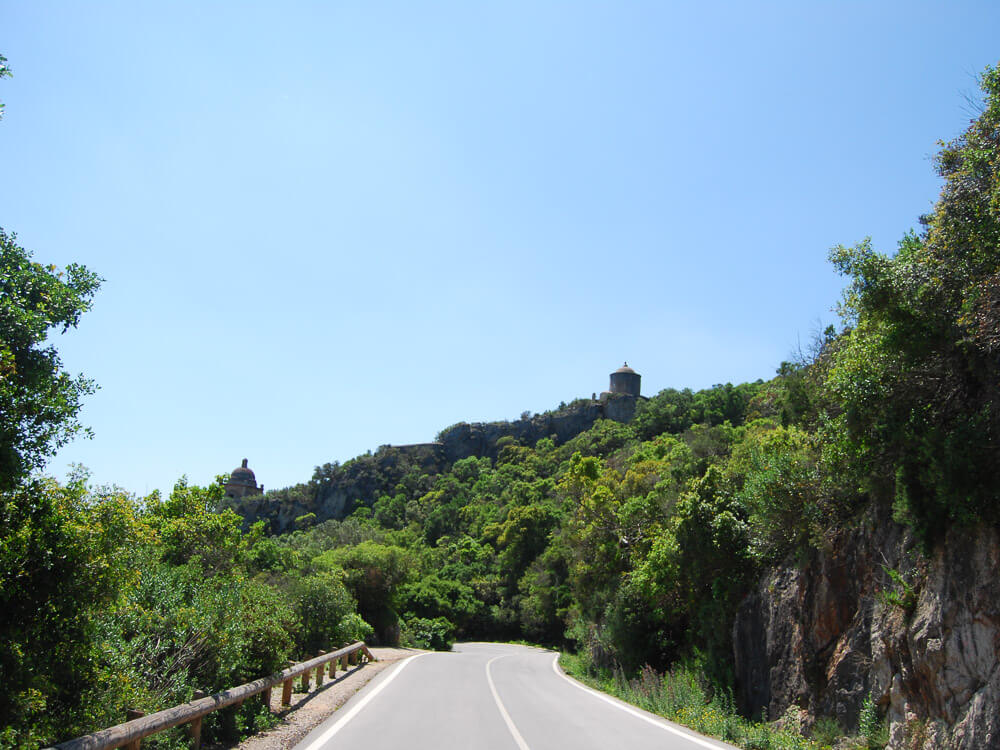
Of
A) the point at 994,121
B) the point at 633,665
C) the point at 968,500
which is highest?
the point at 994,121

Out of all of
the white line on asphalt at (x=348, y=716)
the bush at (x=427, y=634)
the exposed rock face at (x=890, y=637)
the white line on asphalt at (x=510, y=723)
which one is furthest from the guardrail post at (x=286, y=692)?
the bush at (x=427, y=634)

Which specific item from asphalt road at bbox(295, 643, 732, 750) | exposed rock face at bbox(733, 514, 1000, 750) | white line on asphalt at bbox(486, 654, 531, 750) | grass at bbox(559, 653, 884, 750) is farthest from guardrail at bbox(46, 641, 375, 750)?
exposed rock face at bbox(733, 514, 1000, 750)

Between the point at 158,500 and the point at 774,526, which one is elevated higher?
the point at 158,500

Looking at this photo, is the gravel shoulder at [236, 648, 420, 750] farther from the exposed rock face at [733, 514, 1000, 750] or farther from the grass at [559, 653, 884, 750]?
the exposed rock face at [733, 514, 1000, 750]

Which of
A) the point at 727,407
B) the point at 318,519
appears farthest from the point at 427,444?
the point at 727,407

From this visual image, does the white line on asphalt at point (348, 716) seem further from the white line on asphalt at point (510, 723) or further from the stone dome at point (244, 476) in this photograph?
the stone dome at point (244, 476)

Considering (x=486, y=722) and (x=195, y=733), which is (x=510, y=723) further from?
(x=195, y=733)

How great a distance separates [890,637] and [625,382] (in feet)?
399

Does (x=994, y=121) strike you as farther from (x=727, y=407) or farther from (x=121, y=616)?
(x=727, y=407)

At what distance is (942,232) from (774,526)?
7526 millimetres

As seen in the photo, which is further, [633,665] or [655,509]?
[655,509]

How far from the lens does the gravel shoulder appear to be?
25.5 ft

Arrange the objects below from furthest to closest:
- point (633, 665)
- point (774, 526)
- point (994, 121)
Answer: point (633, 665) < point (774, 526) < point (994, 121)

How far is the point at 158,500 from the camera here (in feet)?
77.0
